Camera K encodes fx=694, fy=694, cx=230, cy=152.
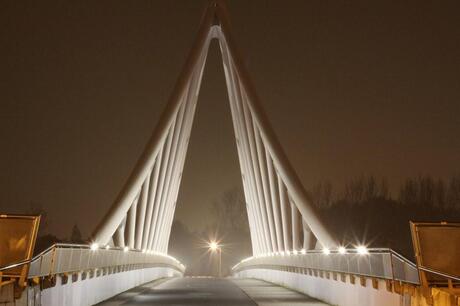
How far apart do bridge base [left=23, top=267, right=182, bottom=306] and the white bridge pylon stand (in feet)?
10.5

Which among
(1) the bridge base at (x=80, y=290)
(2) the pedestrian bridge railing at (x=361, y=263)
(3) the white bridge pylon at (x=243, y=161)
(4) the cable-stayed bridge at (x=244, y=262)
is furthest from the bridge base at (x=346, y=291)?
(1) the bridge base at (x=80, y=290)

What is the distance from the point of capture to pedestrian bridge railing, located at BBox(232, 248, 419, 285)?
11883mm

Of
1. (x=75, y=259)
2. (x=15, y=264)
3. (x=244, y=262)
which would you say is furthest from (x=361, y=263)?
(x=244, y=262)

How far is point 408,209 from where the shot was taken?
9381 centimetres

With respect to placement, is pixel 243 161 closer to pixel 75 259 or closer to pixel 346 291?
pixel 346 291

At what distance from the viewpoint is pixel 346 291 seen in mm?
17047

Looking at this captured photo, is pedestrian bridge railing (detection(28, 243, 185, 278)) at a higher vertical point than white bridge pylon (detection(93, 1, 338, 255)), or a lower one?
lower

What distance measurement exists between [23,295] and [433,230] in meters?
7.38

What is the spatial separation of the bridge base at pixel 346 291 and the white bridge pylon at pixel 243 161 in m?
2.02

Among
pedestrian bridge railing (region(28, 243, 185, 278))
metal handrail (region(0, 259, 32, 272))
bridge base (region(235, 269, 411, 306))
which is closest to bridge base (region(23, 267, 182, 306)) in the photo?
pedestrian bridge railing (region(28, 243, 185, 278))

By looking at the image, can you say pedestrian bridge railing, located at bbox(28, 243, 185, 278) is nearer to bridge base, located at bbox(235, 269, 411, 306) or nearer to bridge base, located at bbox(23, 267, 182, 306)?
bridge base, located at bbox(23, 267, 182, 306)

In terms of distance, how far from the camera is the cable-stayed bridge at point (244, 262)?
42.3ft

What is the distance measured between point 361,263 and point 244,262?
42.3m

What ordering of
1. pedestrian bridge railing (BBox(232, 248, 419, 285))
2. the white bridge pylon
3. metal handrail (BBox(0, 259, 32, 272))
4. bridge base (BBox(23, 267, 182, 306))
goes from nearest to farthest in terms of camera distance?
Result: metal handrail (BBox(0, 259, 32, 272)), pedestrian bridge railing (BBox(232, 248, 419, 285)), bridge base (BBox(23, 267, 182, 306)), the white bridge pylon
